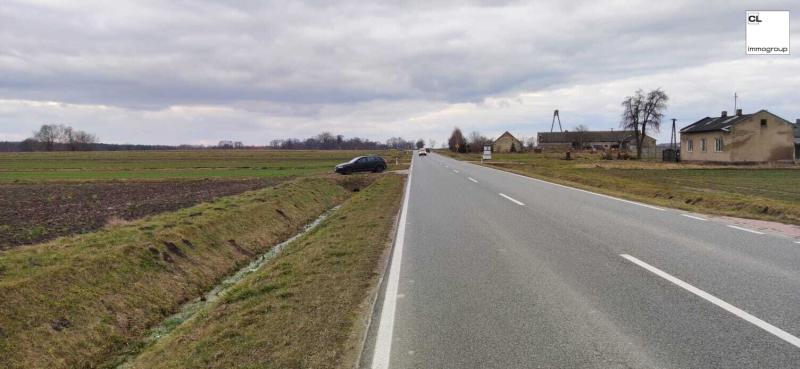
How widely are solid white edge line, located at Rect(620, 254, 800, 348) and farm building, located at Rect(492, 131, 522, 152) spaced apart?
402 feet

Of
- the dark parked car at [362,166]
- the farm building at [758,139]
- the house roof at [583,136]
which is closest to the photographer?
the dark parked car at [362,166]

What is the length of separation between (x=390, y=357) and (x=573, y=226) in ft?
22.9

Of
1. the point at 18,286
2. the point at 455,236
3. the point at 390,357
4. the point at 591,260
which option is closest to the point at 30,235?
the point at 18,286

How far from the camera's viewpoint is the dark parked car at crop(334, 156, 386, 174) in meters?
37.8

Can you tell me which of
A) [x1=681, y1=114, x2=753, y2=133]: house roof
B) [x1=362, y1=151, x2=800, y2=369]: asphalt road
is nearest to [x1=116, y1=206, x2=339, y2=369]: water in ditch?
[x1=362, y1=151, x2=800, y2=369]: asphalt road

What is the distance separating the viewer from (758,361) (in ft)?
12.2

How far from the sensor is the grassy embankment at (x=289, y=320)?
4555 mm

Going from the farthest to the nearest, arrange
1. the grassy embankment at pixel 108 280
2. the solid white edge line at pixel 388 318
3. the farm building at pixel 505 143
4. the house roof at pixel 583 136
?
the farm building at pixel 505 143, the house roof at pixel 583 136, the grassy embankment at pixel 108 280, the solid white edge line at pixel 388 318

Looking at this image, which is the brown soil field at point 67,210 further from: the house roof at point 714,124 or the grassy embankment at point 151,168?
the house roof at point 714,124

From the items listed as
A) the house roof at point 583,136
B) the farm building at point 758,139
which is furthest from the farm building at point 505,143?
the farm building at point 758,139

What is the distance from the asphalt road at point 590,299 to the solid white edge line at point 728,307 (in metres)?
0.02

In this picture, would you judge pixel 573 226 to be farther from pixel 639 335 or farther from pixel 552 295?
pixel 639 335

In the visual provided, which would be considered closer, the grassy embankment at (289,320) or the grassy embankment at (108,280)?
the grassy embankment at (289,320)

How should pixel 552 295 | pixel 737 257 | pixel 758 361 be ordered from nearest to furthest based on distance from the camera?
pixel 758 361 → pixel 552 295 → pixel 737 257
